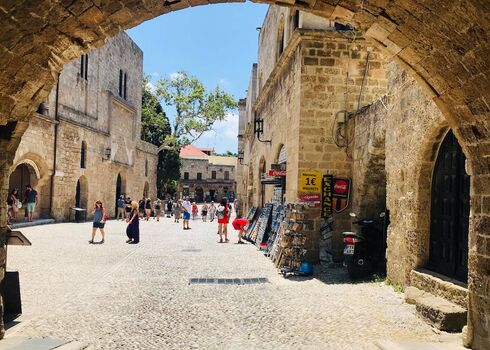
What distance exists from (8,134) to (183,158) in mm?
65470

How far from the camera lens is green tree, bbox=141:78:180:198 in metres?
43.0

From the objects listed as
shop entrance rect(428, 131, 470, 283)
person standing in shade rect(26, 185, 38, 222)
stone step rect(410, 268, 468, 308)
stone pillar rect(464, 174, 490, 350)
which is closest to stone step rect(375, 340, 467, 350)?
stone pillar rect(464, 174, 490, 350)

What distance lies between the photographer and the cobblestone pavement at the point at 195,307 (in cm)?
508

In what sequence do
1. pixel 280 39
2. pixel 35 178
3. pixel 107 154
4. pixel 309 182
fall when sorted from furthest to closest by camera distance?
pixel 107 154 < pixel 35 178 < pixel 280 39 < pixel 309 182

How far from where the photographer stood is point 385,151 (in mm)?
8781

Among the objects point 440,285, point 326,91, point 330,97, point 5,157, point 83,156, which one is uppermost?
point 326,91

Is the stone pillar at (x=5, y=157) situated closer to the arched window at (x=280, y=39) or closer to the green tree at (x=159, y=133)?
the arched window at (x=280, y=39)

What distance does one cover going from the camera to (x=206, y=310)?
6.26m

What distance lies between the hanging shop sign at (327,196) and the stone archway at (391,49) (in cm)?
600

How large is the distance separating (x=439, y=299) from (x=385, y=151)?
140 inches

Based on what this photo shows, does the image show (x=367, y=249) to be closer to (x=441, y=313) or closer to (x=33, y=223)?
(x=441, y=313)

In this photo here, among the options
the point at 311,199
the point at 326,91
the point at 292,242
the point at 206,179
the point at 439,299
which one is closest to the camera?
the point at 439,299

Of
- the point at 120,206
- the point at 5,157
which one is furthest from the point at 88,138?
the point at 5,157

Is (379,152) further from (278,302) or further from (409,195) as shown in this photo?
(278,302)
